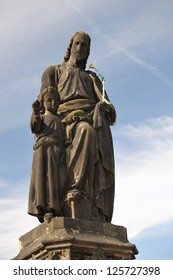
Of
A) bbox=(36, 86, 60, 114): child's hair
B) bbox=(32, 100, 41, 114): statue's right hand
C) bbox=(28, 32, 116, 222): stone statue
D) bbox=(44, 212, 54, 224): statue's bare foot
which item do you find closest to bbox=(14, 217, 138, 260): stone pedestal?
bbox=(44, 212, 54, 224): statue's bare foot

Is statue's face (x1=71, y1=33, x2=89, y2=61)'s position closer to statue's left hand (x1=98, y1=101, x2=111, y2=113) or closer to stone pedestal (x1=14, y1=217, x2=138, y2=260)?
statue's left hand (x1=98, y1=101, x2=111, y2=113)

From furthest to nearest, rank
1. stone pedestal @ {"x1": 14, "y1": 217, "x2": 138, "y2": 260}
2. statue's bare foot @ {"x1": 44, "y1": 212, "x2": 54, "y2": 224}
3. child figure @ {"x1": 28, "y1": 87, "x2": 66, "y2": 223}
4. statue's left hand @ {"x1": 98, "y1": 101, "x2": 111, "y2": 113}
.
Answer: statue's left hand @ {"x1": 98, "y1": 101, "x2": 111, "y2": 113} < child figure @ {"x1": 28, "y1": 87, "x2": 66, "y2": 223} < statue's bare foot @ {"x1": 44, "y1": 212, "x2": 54, "y2": 224} < stone pedestal @ {"x1": 14, "y1": 217, "x2": 138, "y2": 260}

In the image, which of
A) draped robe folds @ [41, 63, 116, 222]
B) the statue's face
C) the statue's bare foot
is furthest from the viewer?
the statue's face

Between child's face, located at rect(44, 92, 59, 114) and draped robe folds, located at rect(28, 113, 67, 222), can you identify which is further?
child's face, located at rect(44, 92, 59, 114)

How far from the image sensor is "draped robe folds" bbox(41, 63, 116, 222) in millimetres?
13914

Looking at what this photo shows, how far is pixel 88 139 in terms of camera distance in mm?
14047

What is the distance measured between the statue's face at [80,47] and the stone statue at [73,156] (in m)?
0.51

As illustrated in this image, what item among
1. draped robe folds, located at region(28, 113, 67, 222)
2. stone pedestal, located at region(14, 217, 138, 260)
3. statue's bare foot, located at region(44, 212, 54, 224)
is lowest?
stone pedestal, located at region(14, 217, 138, 260)

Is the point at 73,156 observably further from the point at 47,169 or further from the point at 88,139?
the point at 47,169

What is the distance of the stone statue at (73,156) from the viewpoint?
13.7 meters

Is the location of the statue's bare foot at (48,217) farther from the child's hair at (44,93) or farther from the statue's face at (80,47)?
the statue's face at (80,47)

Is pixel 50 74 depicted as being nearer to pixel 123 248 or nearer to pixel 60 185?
pixel 60 185

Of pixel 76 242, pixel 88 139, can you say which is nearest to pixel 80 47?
pixel 88 139

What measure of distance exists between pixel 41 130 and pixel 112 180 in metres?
1.59
